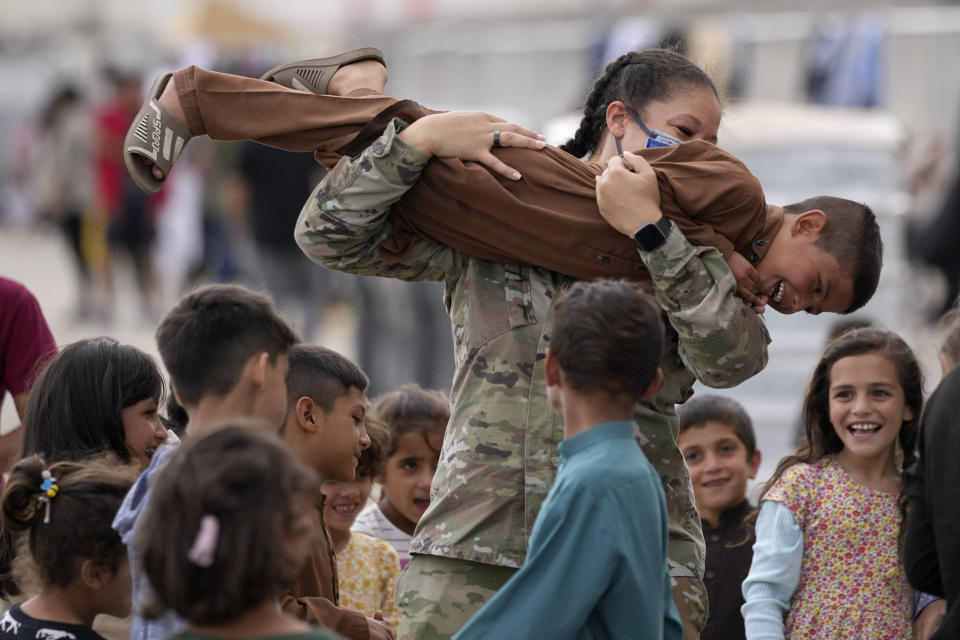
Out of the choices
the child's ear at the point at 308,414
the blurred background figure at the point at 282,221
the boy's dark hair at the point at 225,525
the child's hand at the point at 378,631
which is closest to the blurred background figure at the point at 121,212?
the blurred background figure at the point at 282,221

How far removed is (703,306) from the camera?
3365 mm

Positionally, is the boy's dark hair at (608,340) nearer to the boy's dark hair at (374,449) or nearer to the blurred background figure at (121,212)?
the boy's dark hair at (374,449)

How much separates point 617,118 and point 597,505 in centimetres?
117

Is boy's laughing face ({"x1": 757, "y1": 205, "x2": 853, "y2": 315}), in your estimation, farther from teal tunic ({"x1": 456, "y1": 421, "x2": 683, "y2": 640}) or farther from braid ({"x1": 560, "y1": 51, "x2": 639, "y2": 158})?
teal tunic ({"x1": 456, "y1": 421, "x2": 683, "y2": 640})

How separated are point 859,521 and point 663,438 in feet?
3.66

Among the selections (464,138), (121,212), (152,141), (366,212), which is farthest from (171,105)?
(121,212)

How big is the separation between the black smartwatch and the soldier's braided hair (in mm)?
517

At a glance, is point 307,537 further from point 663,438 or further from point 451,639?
point 663,438

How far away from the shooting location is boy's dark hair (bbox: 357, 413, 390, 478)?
488 cm

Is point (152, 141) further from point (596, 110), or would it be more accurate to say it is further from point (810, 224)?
point (810, 224)

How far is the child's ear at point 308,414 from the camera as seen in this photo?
13.0 feet

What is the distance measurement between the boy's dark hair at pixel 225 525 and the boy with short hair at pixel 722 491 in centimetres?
260

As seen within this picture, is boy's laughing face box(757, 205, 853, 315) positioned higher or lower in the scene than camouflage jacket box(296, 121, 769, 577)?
higher

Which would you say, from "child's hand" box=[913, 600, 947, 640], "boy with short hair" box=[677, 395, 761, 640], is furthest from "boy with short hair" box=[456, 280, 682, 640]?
"boy with short hair" box=[677, 395, 761, 640]
